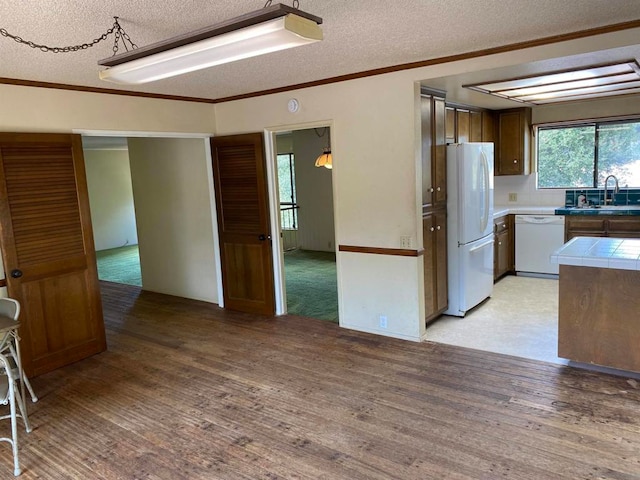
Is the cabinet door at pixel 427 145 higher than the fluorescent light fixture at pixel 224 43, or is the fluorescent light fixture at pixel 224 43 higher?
the fluorescent light fixture at pixel 224 43

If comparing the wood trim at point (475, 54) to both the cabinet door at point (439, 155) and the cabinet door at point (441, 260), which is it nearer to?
the cabinet door at point (439, 155)

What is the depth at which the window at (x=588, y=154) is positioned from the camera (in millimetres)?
5859

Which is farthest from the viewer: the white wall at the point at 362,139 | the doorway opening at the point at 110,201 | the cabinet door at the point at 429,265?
the doorway opening at the point at 110,201

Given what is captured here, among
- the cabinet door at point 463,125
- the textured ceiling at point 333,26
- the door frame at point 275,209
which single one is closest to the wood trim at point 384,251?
the door frame at point 275,209

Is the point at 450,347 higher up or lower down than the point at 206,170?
lower down

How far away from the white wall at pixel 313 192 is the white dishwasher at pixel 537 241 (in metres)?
3.38

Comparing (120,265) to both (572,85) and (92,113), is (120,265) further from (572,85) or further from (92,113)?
(572,85)

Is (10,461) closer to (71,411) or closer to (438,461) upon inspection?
(71,411)

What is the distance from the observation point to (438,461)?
243 centimetres

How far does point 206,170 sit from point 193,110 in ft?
2.32

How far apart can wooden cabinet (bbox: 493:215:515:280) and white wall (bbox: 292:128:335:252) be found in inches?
128

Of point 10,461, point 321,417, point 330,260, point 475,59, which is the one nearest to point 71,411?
point 10,461

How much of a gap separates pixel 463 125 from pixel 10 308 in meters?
4.69

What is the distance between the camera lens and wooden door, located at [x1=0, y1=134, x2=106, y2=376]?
351 cm
